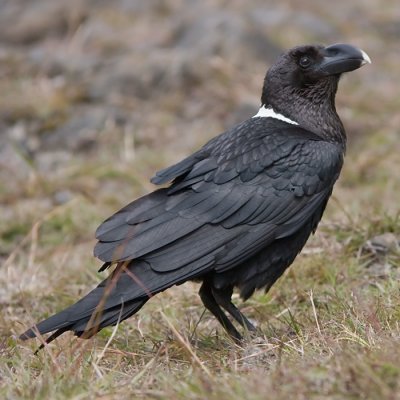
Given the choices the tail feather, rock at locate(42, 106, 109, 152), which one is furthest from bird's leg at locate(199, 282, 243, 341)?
rock at locate(42, 106, 109, 152)

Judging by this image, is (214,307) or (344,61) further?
(344,61)

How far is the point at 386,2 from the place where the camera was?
51.5 feet

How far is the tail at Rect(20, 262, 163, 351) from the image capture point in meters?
4.27

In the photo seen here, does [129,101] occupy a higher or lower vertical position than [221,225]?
higher

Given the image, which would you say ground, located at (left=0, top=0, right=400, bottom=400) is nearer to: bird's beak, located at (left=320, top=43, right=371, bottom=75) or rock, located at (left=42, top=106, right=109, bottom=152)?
rock, located at (left=42, top=106, right=109, bottom=152)

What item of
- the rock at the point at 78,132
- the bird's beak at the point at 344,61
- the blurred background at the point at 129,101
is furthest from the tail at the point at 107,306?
the rock at the point at 78,132

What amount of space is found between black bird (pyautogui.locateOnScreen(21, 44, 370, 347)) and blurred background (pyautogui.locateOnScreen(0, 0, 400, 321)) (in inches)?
48.6

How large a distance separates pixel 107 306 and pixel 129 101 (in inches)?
261

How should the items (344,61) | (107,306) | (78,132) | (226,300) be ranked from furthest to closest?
(78,132) < (344,61) < (226,300) < (107,306)

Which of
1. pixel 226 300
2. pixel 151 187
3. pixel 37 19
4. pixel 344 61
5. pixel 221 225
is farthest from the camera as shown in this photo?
pixel 37 19

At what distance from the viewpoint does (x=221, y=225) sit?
4.66 meters

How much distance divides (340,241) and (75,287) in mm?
1720

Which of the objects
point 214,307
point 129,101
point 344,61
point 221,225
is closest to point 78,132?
point 129,101

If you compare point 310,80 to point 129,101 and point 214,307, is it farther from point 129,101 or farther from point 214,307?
point 129,101
